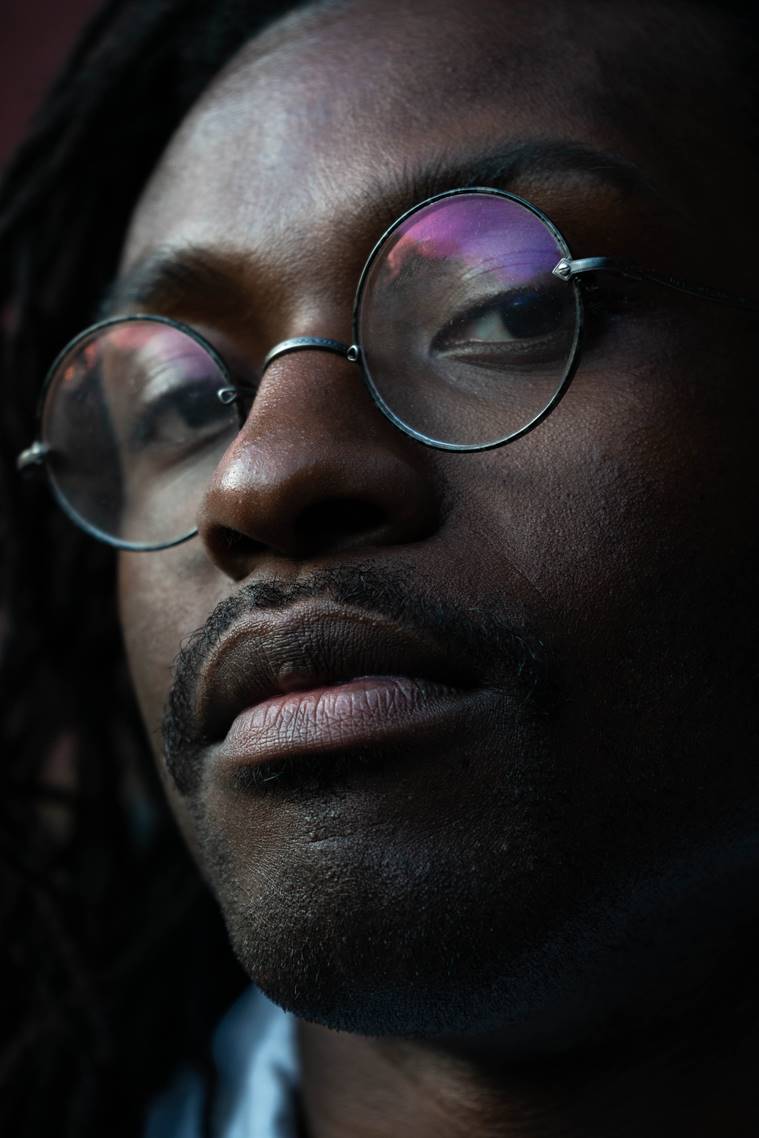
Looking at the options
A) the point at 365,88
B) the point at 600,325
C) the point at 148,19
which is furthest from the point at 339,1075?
the point at 148,19

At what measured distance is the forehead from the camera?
158 cm

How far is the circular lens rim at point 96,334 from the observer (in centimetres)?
165

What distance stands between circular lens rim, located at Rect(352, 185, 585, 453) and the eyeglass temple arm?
0.01 meters

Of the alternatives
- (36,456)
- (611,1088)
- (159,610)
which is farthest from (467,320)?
(611,1088)

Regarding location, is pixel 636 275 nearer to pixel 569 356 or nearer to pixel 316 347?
pixel 569 356

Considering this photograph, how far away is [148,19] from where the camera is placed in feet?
7.32

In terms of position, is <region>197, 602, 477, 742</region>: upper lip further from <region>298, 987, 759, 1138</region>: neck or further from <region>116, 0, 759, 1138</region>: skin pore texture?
<region>298, 987, 759, 1138</region>: neck

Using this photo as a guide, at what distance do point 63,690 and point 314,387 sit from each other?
103 cm

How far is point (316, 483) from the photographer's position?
139cm

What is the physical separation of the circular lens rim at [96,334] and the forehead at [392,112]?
11cm

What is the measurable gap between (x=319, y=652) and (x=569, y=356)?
42 centimetres

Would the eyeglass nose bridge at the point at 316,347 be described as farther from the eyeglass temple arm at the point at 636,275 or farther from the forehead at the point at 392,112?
the eyeglass temple arm at the point at 636,275

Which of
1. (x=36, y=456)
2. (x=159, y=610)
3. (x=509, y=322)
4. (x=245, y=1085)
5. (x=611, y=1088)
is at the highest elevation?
(x=509, y=322)

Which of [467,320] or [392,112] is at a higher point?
[392,112]
